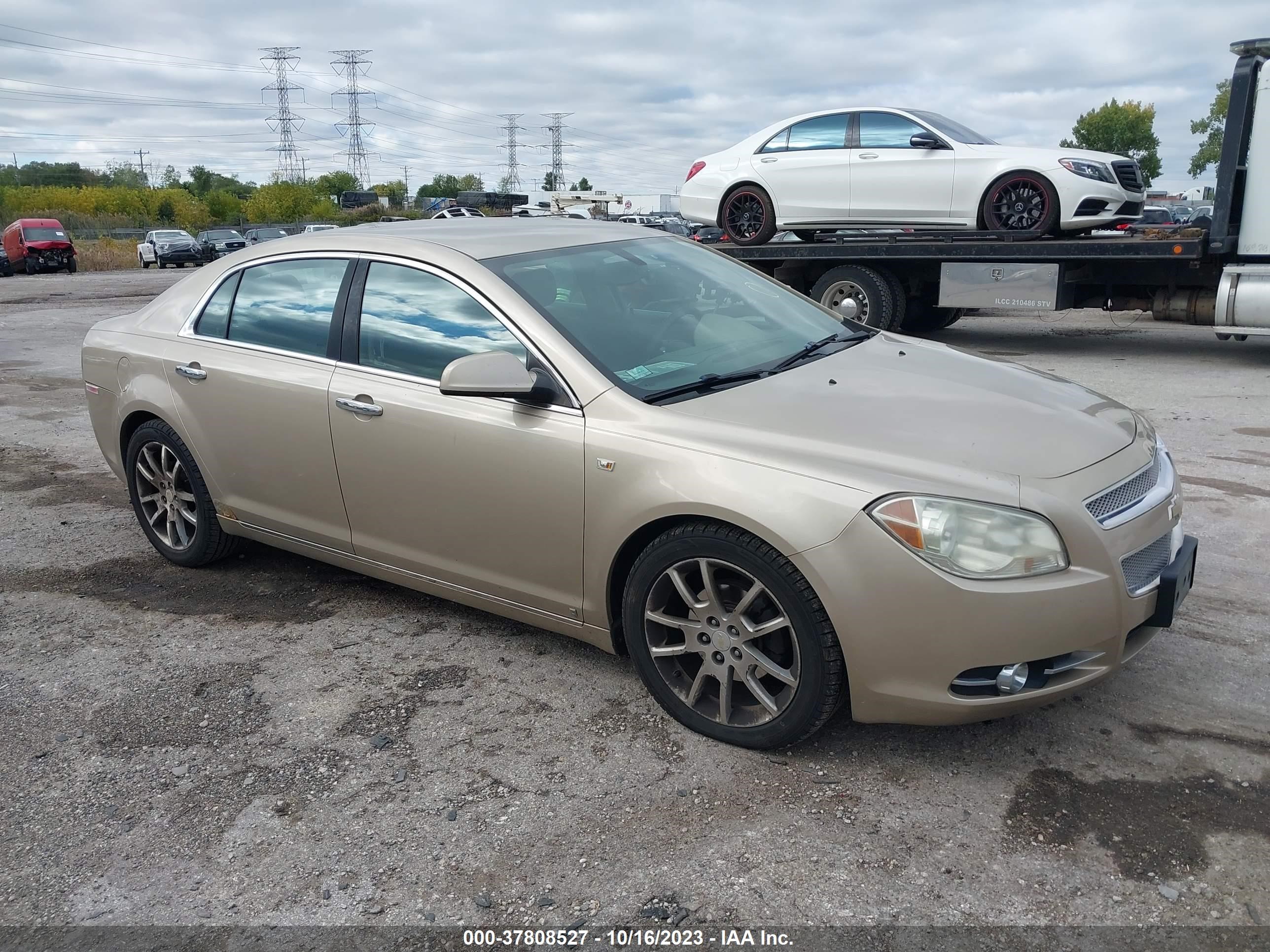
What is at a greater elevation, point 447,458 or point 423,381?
point 423,381

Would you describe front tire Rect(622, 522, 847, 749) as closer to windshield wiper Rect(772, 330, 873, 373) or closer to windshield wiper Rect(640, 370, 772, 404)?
windshield wiper Rect(640, 370, 772, 404)

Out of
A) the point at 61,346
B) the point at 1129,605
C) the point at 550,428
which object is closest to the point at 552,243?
the point at 550,428

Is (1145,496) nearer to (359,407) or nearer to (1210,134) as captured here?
(359,407)

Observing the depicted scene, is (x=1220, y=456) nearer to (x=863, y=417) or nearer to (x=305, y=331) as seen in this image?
(x=863, y=417)

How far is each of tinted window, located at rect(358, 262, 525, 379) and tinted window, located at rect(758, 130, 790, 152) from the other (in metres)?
8.58

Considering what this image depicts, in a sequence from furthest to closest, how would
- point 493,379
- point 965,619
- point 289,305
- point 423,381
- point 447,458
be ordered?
1. point 289,305
2. point 423,381
3. point 447,458
4. point 493,379
5. point 965,619

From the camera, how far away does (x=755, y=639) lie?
3037mm

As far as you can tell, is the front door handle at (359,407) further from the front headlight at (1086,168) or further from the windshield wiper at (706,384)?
the front headlight at (1086,168)

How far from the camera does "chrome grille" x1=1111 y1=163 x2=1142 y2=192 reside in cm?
1046

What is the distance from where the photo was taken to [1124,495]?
2.98 m

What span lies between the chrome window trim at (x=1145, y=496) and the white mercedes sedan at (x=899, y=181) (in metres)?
7.84

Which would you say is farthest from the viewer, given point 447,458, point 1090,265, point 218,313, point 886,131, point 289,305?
point 886,131

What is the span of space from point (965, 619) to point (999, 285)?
28.9ft

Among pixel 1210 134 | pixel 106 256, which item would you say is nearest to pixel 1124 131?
pixel 1210 134
